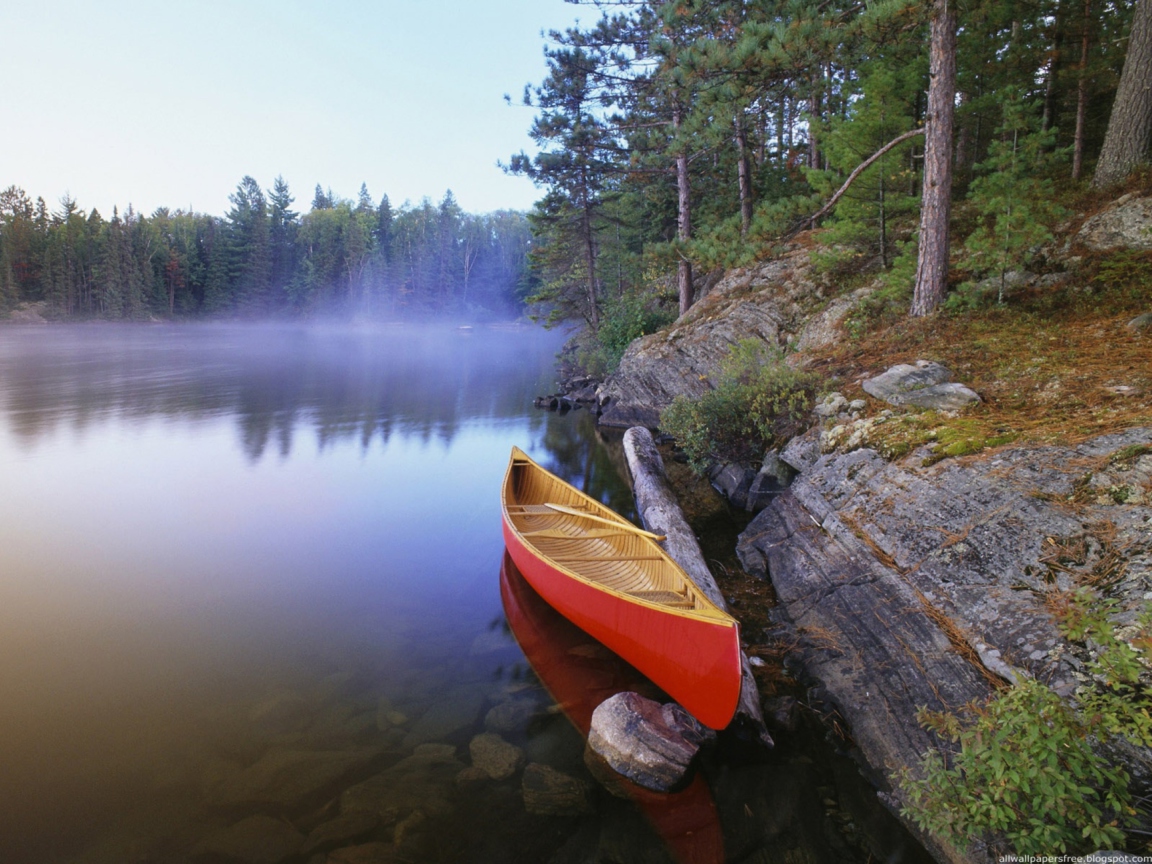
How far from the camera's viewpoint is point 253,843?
368 cm

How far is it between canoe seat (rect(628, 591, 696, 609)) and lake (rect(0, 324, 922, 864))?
0.93 metres

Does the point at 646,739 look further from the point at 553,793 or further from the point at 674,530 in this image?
the point at 674,530

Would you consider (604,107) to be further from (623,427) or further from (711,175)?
(623,427)

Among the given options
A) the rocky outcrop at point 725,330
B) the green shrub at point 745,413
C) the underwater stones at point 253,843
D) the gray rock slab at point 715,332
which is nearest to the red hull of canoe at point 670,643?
the underwater stones at point 253,843

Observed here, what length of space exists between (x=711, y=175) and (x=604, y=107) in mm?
4202

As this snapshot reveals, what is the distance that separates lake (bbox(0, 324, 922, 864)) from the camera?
12.3ft

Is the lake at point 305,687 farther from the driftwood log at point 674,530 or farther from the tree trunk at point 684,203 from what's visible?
the tree trunk at point 684,203

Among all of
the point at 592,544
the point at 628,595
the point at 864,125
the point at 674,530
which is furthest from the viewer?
the point at 864,125

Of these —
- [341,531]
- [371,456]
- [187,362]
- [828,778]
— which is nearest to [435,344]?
[187,362]

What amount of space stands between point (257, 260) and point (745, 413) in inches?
2745

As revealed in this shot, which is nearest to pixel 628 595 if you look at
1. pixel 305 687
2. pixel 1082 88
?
pixel 305 687

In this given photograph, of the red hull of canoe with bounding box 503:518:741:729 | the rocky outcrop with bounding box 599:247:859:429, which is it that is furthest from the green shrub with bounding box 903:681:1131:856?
the rocky outcrop with bounding box 599:247:859:429

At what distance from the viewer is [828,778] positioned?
4.07m

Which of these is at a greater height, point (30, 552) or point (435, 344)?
point (435, 344)
